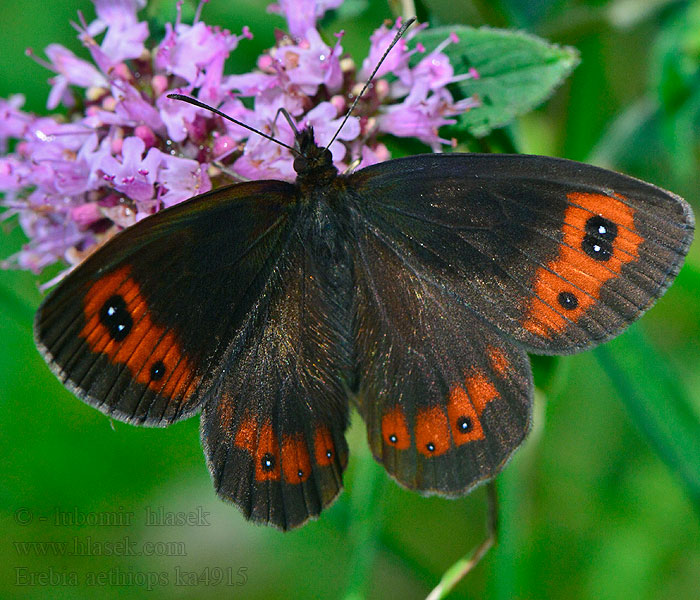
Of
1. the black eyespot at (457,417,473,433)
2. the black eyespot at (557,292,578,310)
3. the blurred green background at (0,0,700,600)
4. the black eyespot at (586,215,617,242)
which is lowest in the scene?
the blurred green background at (0,0,700,600)

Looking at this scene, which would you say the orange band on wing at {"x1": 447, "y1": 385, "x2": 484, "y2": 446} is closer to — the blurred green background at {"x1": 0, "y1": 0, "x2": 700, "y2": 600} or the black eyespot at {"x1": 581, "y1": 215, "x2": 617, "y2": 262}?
the black eyespot at {"x1": 581, "y1": 215, "x2": 617, "y2": 262}

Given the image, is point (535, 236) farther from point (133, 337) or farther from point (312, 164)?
point (133, 337)

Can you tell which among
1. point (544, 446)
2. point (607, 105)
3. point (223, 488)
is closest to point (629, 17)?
point (607, 105)

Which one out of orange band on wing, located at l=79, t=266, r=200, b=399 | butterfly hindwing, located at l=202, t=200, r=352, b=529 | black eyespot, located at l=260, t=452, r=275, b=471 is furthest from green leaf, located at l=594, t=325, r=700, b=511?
orange band on wing, located at l=79, t=266, r=200, b=399

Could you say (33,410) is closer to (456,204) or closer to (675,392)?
(456,204)

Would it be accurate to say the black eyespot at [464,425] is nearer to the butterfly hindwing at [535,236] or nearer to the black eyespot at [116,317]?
the butterfly hindwing at [535,236]

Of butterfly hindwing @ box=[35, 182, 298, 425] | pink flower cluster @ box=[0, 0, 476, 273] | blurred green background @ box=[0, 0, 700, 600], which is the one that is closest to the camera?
butterfly hindwing @ box=[35, 182, 298, 425]

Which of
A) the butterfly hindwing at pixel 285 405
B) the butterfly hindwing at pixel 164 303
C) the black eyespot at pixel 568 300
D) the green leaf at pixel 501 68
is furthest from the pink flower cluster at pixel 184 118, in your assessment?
the black eyespot at pixel 568 300
